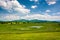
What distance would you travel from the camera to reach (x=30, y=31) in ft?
12.7

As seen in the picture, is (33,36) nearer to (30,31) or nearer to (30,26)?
(30,31)

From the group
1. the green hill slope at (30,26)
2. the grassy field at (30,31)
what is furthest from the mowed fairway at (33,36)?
the green hill slope at (30,26)

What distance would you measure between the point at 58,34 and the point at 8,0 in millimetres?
1935

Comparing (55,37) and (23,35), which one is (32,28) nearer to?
(23,35)

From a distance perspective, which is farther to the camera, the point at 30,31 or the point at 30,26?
the point at 30,26

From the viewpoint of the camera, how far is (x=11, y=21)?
3900mm

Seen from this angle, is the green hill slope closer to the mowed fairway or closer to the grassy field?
the grassy field

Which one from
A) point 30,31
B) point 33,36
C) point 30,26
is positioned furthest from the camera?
point 30,26

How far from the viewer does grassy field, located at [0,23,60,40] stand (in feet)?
12.0

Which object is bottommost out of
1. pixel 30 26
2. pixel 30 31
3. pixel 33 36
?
pixel 33 36

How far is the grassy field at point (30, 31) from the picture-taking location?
12.0 ft

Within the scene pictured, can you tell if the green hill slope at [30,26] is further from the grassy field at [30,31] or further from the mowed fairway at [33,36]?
the mowed fairway at [33,36]

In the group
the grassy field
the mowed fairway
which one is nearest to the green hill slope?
the grassy field

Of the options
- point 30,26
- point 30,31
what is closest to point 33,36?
point 30,31
